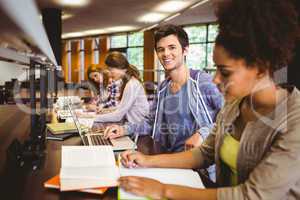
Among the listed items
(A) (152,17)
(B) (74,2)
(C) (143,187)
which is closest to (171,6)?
(A) (152,17)

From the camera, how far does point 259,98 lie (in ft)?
2.88

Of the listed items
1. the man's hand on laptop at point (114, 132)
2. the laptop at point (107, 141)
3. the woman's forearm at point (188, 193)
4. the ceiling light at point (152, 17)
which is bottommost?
the woman's forearm at point (188, 193)

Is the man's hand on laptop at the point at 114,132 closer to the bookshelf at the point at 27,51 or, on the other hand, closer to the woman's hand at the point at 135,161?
the bookshelf at the point at 27,51

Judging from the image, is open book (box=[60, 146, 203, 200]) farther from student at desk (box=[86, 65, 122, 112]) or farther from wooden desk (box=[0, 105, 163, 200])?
student at desk (box=[86, 65, 122, 112])

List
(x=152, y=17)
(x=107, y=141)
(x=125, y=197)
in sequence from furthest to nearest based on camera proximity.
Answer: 1. (x=152, y=17)
2. (x=107, y=141)
3. (x=125, y=197)

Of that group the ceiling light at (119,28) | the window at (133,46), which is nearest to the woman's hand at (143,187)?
the ceiling light at (119,28)

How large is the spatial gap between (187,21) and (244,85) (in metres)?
8.51

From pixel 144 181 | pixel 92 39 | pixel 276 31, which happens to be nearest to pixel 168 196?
pixel 144 181

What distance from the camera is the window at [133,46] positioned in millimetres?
11336

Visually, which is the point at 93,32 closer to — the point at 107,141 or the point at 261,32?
the point at 107,141

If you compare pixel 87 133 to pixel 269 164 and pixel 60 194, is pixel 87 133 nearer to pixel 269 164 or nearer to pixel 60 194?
pixel 60 194

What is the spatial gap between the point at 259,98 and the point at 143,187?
1.39 ft

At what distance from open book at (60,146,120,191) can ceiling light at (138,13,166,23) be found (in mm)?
7089

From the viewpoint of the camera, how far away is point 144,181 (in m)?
0.83
